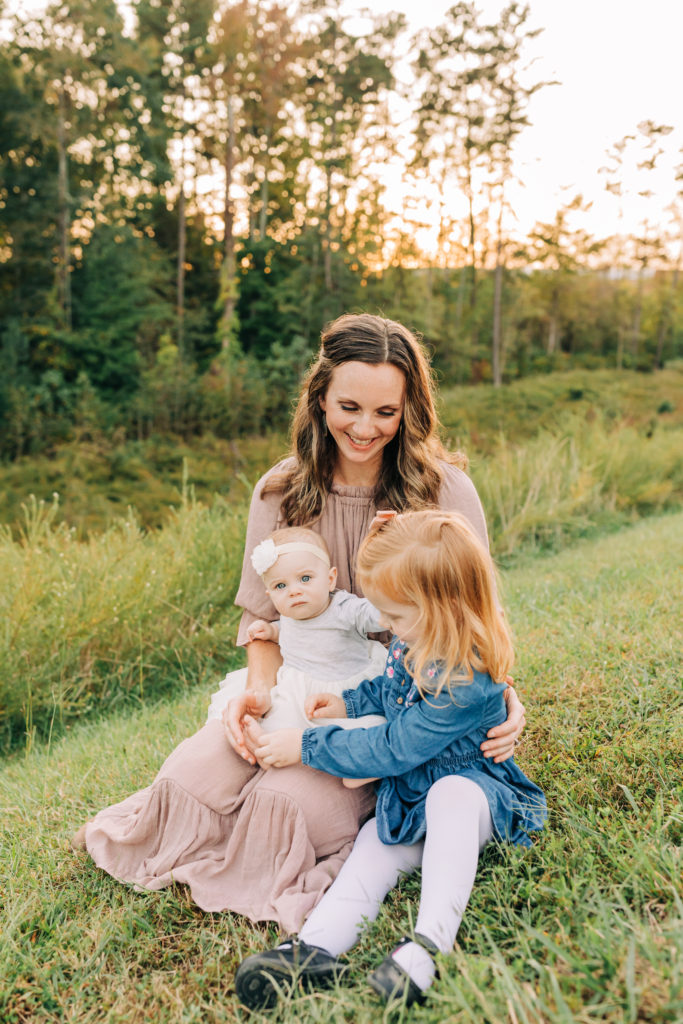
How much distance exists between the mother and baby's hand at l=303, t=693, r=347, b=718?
0.55ft

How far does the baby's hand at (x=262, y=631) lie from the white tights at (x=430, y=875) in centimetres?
80

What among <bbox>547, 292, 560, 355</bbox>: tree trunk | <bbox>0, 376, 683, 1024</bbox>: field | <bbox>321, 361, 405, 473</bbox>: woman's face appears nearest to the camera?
<bbox>0, 376, 683, 1024</bbox>: field

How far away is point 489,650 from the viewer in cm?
210

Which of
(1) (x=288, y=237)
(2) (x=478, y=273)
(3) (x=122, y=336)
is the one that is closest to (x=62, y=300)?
(3) (x=122, y=336)

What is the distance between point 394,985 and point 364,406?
5.70ft

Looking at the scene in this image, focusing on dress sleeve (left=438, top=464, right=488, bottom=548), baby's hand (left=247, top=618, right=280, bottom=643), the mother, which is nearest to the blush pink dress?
the mother

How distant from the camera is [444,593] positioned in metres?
2.08

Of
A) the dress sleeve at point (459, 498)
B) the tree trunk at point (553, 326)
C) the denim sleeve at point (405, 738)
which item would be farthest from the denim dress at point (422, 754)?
the tree trunk at point (553, 326)

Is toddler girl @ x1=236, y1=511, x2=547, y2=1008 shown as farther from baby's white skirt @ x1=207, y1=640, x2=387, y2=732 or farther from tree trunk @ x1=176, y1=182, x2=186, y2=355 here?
tree trunk @ x1=176, y1=182, x2=186, y2=355

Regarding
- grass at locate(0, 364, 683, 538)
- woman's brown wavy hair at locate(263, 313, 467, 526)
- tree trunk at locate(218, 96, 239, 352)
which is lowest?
grass at locate(0, 364, 683, 538)

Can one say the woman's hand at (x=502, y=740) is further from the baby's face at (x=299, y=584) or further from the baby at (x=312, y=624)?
the baby's face at (x=299, y=584)

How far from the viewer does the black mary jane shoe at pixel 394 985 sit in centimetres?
171

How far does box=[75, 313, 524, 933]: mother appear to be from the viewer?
7.38 feet

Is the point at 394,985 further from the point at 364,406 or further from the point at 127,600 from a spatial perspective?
the point at 127,600
